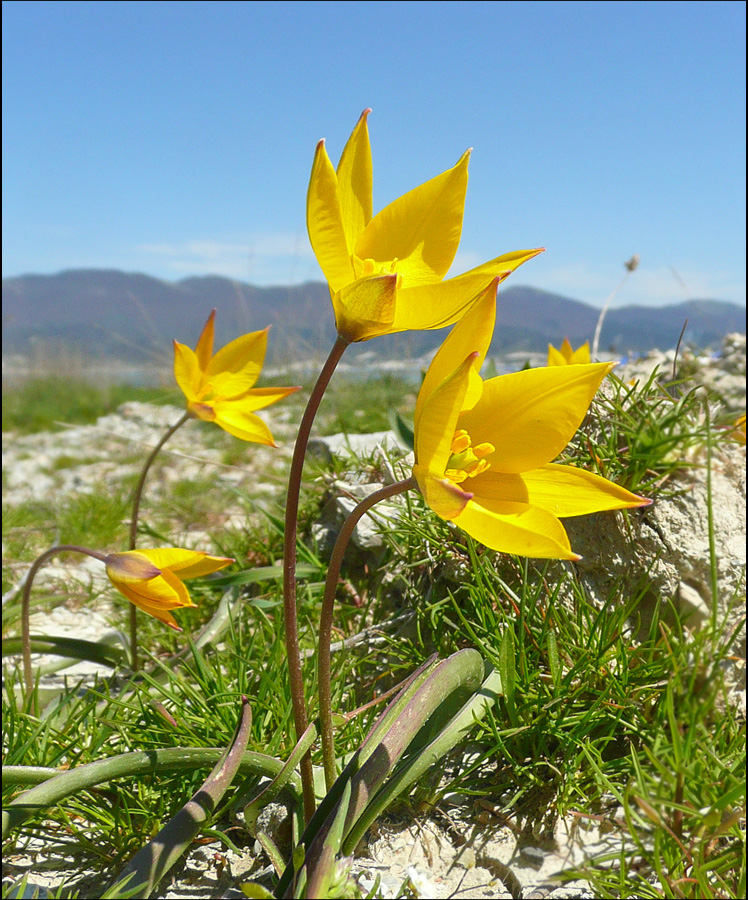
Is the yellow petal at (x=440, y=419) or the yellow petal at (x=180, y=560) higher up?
the yellow petal at (x=440, y=419)

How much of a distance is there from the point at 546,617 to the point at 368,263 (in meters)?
0.88

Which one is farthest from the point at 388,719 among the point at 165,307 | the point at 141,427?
the point at 165,307

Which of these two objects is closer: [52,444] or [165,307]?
[52,444]

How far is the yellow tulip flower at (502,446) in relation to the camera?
85cm

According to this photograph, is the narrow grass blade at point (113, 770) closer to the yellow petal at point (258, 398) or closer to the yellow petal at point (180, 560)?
the yellow petal at point (180, 560)

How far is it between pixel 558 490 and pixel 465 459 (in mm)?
137

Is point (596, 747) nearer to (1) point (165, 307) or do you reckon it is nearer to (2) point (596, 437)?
(2) point (596, 437)

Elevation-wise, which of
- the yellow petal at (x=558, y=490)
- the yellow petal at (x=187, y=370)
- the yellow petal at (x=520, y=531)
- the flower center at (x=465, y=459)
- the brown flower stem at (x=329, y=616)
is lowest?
the brown flower stem at (x=329, y=616)

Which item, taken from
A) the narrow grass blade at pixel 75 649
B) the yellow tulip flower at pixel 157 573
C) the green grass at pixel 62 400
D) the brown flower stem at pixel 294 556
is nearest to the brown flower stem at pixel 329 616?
the brown flower stem at pixel 294 556

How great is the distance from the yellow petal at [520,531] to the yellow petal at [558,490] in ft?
0.15

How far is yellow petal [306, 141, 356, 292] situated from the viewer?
98cm

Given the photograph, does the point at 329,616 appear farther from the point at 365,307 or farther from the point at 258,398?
the point at 258,398

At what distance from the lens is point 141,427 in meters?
7.08

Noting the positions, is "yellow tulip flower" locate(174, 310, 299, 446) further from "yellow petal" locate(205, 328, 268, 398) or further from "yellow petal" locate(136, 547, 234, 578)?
"yellow petal" locate(136, 547, 234, 578)
